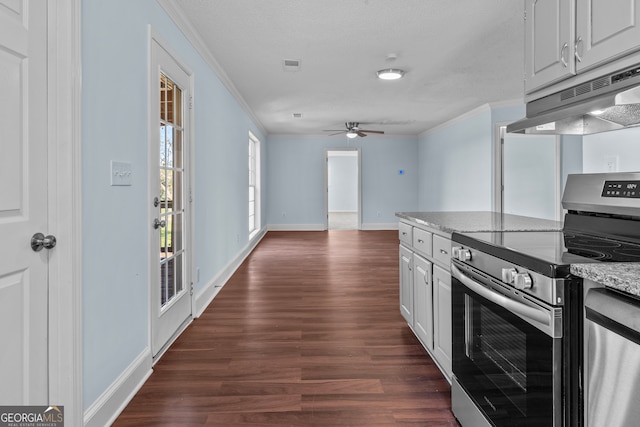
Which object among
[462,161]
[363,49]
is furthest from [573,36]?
[462,161]

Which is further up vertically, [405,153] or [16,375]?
[405,153]

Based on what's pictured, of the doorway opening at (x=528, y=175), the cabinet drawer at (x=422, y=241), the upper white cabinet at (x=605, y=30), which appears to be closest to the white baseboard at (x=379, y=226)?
the doorway opening at (x=528, y=175)

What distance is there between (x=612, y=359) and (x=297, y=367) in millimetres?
1765

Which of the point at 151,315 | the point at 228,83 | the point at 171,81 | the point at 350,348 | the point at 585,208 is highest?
the point at 228,83

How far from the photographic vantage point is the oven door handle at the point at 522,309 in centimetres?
111

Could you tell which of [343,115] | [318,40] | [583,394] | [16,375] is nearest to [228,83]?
[318,40]

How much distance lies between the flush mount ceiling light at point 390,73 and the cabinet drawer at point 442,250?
2752 millimetres

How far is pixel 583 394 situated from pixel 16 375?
1784mm

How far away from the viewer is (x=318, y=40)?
11.5 ft

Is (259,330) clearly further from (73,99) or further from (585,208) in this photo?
(585,208)

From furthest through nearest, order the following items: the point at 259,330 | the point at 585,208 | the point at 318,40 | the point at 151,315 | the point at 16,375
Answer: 1. the point at 318,40
2. the point at 259,330
3. the point at 151,315
4. the point at 585,208
5. the point at 16,375

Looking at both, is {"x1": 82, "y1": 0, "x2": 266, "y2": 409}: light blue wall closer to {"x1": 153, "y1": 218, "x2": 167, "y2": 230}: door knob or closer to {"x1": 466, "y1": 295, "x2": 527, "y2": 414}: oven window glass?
{"x1": 153, "y1": 218, "x2": 167, "y2": 230}: door knob

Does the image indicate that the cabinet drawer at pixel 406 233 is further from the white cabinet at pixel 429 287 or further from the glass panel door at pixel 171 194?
the glass panel door at pixel 171 194

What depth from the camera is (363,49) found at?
3.74 metres
